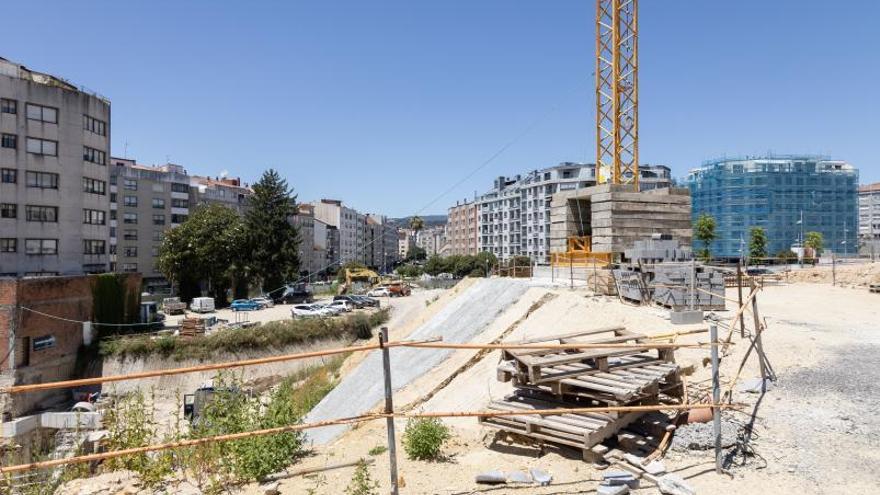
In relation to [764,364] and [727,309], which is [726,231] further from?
[764,364]

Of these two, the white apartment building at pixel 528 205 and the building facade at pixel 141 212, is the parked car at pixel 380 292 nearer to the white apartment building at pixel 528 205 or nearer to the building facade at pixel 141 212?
the building facade at pixel 141 212

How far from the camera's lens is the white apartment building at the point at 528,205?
93875 millimetres

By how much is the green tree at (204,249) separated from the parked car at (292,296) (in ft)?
19.7

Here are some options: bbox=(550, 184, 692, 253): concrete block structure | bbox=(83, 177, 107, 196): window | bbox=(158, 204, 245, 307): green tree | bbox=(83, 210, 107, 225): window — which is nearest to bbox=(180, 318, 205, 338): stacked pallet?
bbox=(83, 210, 107, 225): window

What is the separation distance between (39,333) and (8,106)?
14377 mm

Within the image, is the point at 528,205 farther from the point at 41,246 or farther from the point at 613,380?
the point at 613,380

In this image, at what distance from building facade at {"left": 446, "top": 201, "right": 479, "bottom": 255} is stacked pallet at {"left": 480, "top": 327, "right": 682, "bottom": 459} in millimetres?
113483

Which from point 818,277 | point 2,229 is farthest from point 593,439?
point 2,229

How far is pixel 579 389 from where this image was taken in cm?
745

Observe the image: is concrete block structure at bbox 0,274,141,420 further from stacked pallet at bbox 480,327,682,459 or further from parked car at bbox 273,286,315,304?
parked car at bbox 273,286,315,304

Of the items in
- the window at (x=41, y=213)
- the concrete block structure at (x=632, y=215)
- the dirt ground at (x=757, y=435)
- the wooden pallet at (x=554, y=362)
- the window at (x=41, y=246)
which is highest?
the window at (x=41, y=213)

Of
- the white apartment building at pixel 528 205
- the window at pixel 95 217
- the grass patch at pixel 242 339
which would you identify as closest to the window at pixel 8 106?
the window at pixel 95 217

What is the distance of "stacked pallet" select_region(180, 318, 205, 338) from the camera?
3369cm

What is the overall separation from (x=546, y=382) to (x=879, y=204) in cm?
15867
